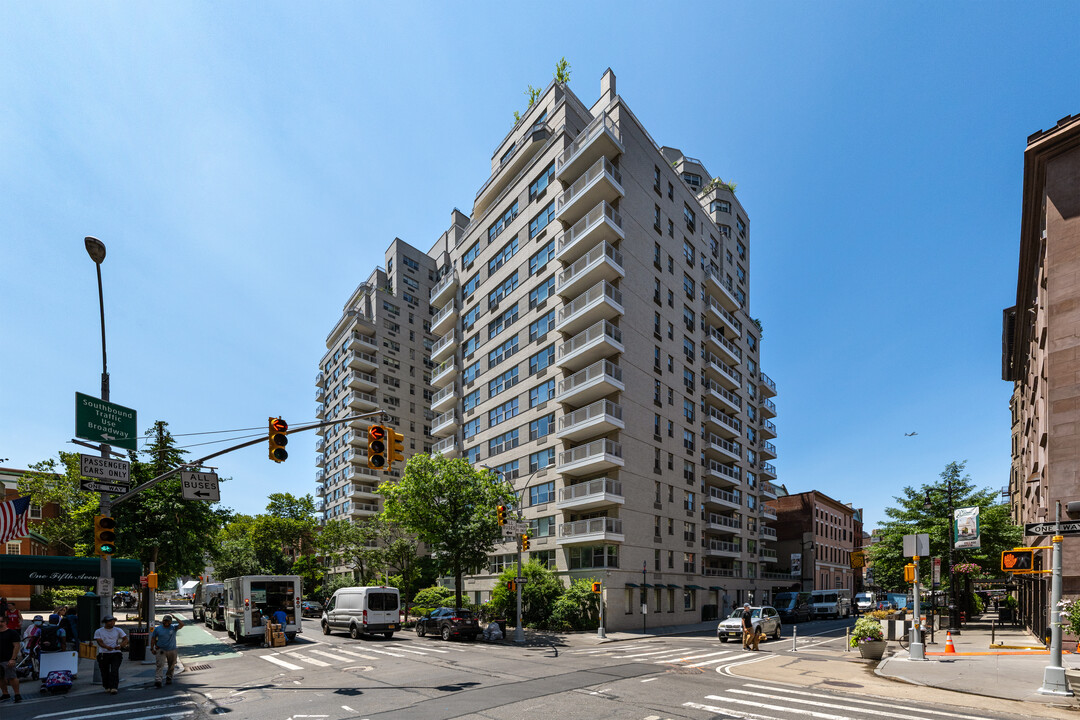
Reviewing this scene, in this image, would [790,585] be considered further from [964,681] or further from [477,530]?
[964,681]

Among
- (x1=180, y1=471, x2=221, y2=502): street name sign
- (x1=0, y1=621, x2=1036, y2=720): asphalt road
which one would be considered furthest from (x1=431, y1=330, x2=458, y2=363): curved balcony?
(x1=180, y1=471, x2=221, y2=502): street name sign

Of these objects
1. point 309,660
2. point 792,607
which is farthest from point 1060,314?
point 309,660

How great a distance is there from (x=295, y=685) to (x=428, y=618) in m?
14.6

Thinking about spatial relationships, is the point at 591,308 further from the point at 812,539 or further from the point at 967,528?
the point at 812,539

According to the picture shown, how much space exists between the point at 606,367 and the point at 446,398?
24.7 meters

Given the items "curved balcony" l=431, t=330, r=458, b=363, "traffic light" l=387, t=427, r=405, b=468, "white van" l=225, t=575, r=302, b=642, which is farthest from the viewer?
"curved balcony" l=431, t=330, r=458, b=363

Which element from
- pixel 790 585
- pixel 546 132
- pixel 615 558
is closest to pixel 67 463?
pixel 615 558

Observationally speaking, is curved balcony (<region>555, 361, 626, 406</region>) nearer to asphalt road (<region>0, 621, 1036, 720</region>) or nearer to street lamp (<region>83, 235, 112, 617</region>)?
asphalt road (<region>0, 621, 1036, 720</region>)

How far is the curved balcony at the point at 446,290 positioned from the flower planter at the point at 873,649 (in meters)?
47.2

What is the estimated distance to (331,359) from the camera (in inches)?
3536

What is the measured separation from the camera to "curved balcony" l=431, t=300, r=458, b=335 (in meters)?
60.5

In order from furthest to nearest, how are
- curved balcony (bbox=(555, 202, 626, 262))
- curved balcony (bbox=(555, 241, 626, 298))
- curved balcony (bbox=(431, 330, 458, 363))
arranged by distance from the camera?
curved balcony (bbox=(431, 330, 458, 363)), curved balcony (bbox=(555, 202, 626, 262)), curved balcony (bbox=(555, 241, 626, 298))

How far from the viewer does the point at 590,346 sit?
4022cm

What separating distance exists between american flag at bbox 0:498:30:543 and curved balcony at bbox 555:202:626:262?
3278cm
